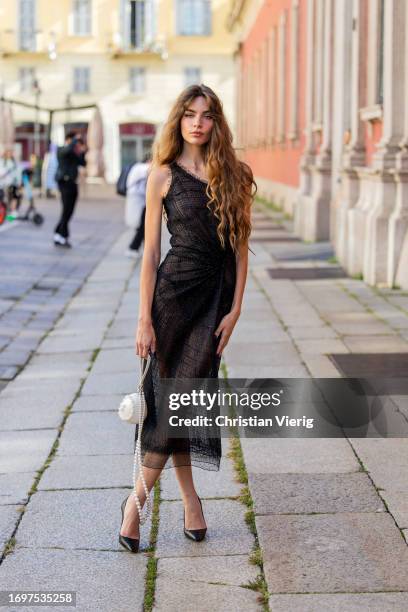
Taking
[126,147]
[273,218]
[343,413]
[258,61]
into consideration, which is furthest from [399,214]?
[126,147]

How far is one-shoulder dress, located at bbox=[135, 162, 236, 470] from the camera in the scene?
4.32 m

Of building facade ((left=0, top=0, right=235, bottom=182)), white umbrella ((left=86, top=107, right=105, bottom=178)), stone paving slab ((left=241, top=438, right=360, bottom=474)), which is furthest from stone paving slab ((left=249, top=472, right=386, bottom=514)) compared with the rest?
building facade ((left=0, top=0, right=235, bottom=182))

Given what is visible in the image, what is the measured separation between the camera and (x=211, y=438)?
4.45m

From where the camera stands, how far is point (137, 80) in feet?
197

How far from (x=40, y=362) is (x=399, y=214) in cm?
486

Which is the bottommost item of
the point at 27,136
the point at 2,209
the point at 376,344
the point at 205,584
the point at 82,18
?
the point at 205,584

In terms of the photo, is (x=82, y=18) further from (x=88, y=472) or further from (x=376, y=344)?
(x=88, y=472)

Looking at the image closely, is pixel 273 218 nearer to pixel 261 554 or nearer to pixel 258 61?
pixel 258 61

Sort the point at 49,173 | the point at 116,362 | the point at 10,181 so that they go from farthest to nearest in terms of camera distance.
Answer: the point at 49,173
the point at 10,181
the point at 116,362

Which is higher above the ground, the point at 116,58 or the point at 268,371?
the point at 116,58

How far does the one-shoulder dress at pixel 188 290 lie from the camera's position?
4.32 meters

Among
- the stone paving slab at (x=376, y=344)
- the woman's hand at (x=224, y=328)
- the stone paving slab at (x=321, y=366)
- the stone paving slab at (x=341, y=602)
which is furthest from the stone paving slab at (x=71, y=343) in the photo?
the stone paving slab at (x=341, y=602)

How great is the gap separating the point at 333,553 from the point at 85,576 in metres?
0.83

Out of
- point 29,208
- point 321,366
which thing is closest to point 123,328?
point 321,366
